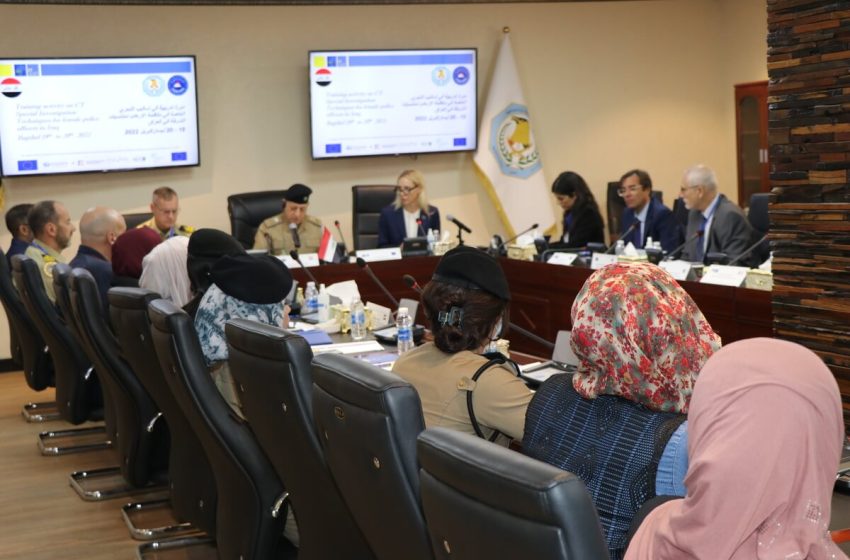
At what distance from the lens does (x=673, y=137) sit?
405 inches

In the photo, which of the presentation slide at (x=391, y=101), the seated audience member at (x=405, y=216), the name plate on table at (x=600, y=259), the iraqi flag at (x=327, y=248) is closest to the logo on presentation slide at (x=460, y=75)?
the presentation slide at (x=391, y=101)

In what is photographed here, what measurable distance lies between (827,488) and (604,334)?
2.64ft

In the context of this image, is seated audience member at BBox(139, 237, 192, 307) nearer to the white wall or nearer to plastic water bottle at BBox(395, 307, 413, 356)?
plastic water bottle at BBox(395, 307, 413, 356)

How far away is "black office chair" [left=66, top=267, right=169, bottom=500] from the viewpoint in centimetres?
389

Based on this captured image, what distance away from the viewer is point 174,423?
3.42m

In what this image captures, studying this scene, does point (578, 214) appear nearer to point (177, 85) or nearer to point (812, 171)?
point (177, 85)

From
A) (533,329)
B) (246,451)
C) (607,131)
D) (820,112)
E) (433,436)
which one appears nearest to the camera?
(433,436)

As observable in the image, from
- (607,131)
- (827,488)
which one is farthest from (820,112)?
(607,131)

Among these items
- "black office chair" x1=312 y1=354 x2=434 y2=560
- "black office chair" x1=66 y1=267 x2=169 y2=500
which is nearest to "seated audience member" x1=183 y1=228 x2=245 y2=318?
"black office chair" x1=66 y1=267 x2=169 y2=500

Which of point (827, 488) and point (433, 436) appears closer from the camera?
point (827, 488)

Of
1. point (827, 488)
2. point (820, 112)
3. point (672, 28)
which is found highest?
point (672, 28)

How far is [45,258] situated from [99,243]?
1.67 ft

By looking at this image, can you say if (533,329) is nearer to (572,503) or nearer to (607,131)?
(607,131)

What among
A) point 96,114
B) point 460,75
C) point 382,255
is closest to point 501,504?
point 382,255
